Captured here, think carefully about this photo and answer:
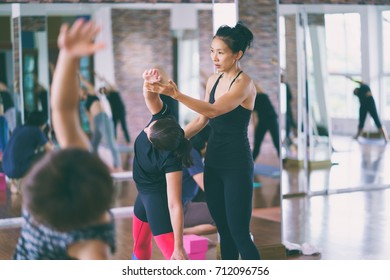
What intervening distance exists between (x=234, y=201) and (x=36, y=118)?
99.6 inches

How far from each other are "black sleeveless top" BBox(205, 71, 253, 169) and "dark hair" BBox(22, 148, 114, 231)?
1.71 metres

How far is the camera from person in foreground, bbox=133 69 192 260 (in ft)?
11.1

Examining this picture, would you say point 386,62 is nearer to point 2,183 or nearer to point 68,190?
point 2,183

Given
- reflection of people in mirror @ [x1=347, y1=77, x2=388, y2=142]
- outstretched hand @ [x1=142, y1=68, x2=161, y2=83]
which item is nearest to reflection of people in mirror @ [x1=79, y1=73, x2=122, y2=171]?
reflection of people in mirror @ [x1=347, y1=77, x2=388, y2=142]

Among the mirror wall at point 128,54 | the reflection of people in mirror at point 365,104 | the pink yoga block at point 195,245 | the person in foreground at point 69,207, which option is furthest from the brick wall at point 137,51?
the person in foreground at point 69,207

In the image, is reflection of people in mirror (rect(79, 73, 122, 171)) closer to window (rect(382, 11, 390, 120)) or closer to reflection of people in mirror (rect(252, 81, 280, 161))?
reflection of people in mirror (rect(252, 81, 280, 161))

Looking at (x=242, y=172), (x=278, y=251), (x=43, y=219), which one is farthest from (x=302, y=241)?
(x=43, y=219)

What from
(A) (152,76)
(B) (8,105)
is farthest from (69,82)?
(B) (8,105)

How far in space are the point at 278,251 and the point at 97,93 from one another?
2275mm

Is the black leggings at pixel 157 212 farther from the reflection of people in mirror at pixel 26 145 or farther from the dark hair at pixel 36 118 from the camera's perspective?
the dark hair at pixel 36 118

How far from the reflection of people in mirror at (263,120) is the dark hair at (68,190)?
9.14 ft

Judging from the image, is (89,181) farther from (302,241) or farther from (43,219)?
(302,241)

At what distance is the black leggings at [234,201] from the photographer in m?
3.40

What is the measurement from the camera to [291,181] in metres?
6.73
